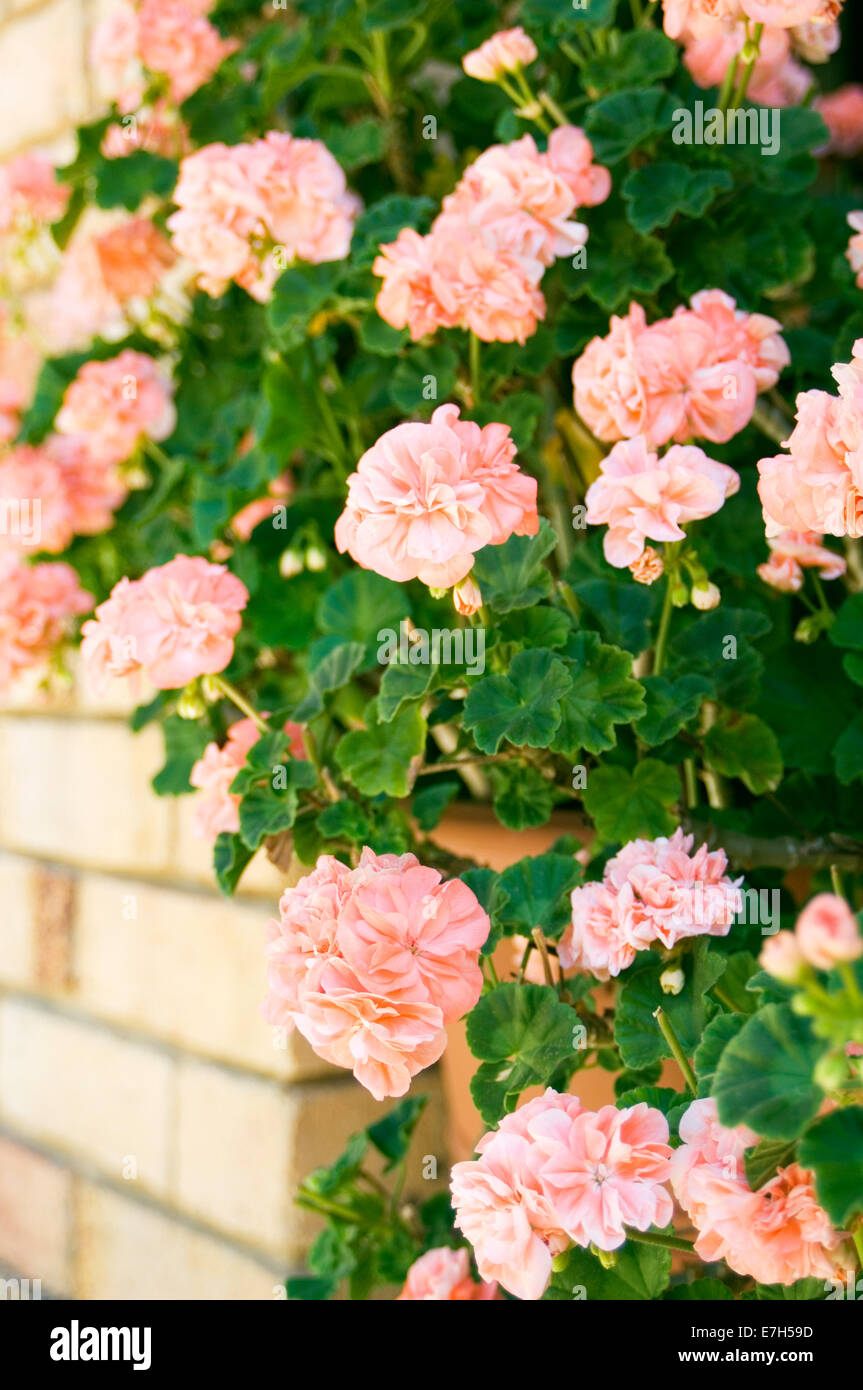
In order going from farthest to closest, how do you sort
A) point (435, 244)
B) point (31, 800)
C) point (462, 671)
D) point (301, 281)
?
point (31, 800), point (301, 281), point (435, 244), point (462, 671)

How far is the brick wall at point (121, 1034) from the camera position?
1.16 meters

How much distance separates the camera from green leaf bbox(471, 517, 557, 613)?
0.73m

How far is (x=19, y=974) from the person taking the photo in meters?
1.50

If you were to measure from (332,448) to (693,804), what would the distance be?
41 centimetres

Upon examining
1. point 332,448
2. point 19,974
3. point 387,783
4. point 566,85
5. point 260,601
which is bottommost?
point 19,974

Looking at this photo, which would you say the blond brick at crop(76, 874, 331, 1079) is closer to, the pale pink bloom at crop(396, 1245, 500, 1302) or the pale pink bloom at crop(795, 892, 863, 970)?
the pale pink bloom at crop(396, 1245, 500, 1302)

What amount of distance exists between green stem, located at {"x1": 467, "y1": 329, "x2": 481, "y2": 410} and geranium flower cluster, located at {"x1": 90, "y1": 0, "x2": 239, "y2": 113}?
0.42 meters

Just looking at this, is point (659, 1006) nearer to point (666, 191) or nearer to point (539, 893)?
point (539, 893)

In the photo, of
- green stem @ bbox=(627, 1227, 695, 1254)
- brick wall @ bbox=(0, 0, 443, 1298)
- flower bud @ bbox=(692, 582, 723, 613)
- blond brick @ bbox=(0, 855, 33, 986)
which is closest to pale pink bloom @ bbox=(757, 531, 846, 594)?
flower bud @ bbox=(692, 582, 723, 613)

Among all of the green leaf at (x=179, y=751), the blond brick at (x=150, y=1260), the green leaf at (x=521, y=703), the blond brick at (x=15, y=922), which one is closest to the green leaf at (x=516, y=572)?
the green leaf at (x=521, y=703)

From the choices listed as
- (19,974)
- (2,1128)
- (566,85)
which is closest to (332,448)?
(566,85)

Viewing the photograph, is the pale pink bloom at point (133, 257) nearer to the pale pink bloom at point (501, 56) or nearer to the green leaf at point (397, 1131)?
the pale pink bloom at point (501, 56)

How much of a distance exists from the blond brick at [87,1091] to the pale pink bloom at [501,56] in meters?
0.92
